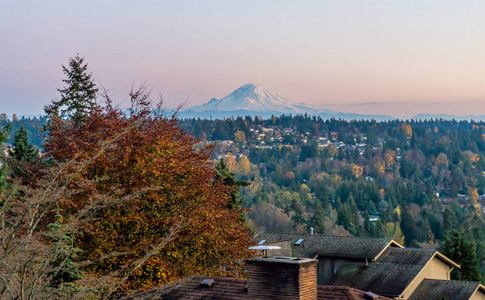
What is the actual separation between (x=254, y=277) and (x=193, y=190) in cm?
933

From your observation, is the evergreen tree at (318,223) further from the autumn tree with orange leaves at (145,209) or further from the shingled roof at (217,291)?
the shingled roof at (217,291)

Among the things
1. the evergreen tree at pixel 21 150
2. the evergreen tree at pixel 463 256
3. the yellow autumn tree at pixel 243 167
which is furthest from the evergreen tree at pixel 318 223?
the yellow autumn tree at pixel 243 167

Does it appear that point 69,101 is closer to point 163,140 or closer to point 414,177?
point 163,140

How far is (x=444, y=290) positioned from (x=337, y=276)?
4.81 metres

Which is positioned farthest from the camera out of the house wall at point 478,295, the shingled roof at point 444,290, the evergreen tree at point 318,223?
the evergreen tree at point 318,223

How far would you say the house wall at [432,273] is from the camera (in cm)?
2637

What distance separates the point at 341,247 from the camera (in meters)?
30.8

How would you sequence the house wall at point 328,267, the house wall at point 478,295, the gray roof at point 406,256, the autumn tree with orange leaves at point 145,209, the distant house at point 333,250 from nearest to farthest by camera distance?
the autumn tree with orange leaves at point 145,209, the house wall at point 478,295, the gray roof at point 406,256, the distant house at point 333,250, the house wall at point 328,267

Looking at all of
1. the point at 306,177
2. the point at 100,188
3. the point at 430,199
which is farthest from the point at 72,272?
the point at 306,177

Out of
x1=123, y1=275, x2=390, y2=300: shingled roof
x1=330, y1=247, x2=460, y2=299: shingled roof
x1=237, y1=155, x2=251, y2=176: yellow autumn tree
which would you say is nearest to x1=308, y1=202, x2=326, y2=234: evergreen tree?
x1=330, y1=247, x2=460, y2=299: shingled roof

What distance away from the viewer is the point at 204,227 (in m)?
21.2

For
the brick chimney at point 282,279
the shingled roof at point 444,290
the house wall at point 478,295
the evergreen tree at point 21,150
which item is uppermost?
the evergreen tree at point 21,150

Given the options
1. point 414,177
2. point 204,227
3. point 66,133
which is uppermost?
point 66,133

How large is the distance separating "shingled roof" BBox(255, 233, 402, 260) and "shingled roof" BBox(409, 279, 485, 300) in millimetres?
2830
